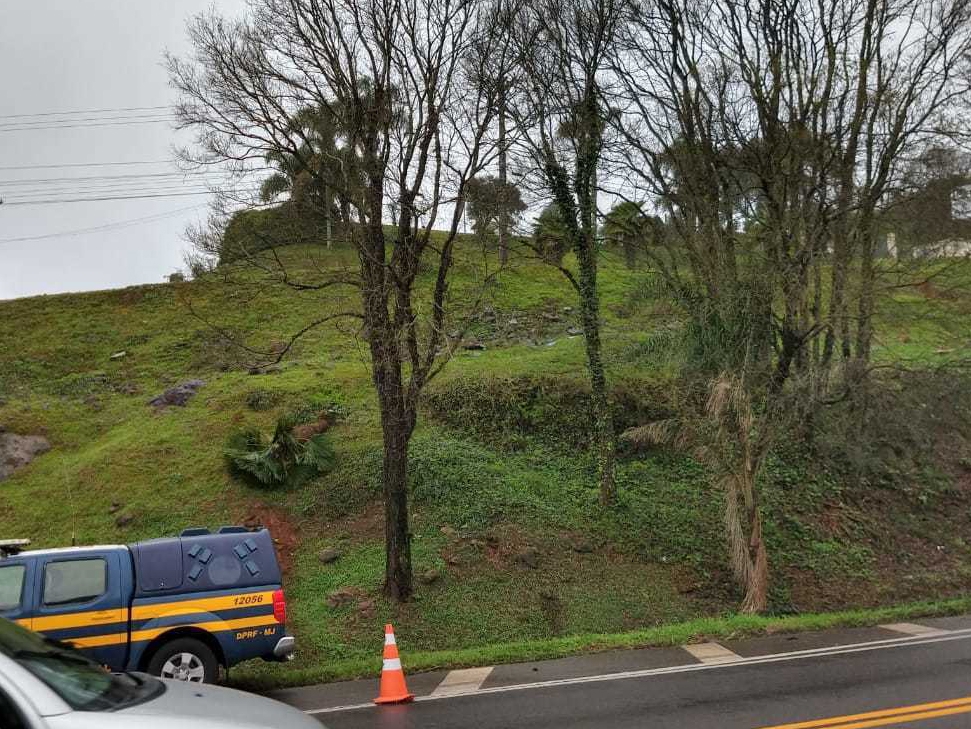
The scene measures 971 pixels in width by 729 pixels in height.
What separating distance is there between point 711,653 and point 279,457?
11.2 meters

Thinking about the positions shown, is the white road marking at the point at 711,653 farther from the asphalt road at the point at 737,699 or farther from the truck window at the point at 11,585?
the truck window at the point at 11,585

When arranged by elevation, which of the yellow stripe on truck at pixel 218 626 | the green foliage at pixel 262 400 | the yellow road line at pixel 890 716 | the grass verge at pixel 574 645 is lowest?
the grass verge at pixel 574 645

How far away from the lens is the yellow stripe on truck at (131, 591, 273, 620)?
9516 mm

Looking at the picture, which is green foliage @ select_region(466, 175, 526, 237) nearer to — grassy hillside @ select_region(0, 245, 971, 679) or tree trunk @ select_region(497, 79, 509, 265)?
tree trunk @ select_region(497, 79, 509, 265)

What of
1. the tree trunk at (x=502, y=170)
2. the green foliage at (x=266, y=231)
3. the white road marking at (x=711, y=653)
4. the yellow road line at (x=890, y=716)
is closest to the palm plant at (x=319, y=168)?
the green foliage at (x=266, y=231)

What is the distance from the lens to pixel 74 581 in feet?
31.1

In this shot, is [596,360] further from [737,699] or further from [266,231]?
[737,699]

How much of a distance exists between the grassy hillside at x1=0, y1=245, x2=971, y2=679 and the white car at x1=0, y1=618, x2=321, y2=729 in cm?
715

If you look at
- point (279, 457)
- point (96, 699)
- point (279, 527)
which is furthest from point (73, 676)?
point (279, 457)

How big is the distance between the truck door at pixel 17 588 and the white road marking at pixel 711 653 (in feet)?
25.9

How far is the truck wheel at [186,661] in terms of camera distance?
370 inches

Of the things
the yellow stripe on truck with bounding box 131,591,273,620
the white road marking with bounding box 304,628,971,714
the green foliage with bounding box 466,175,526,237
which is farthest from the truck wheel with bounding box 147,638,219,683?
the green foliage with bounding box 466,175,526,237

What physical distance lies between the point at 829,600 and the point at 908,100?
1099 centimetres

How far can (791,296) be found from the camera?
1695cm
